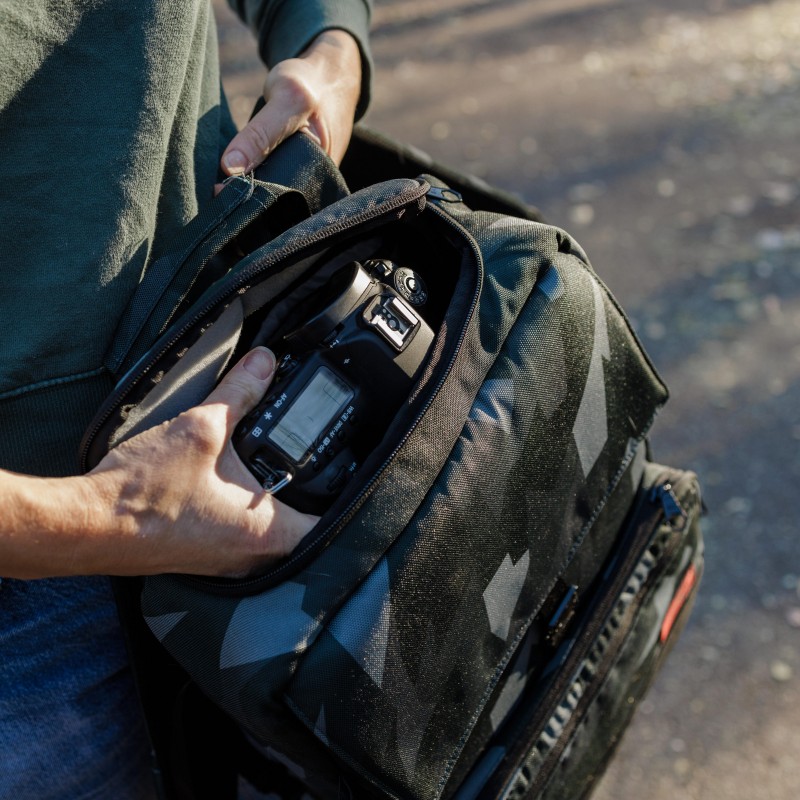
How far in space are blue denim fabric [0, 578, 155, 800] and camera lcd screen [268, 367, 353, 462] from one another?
1.06 ft

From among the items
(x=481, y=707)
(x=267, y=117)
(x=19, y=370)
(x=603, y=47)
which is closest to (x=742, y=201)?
(x=603, y=47)

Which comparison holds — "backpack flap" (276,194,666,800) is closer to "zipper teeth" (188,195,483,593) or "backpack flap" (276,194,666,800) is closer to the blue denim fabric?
"zipper teeth" (188,195,483,593)

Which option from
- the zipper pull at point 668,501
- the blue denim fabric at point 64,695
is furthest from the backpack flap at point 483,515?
the blue denim fabric at point 64,695

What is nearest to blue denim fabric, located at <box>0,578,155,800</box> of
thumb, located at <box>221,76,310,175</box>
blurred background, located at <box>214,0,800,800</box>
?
thumb, located at <box>221,76,310,175</box>

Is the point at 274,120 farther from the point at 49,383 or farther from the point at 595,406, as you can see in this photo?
the point at 595,406

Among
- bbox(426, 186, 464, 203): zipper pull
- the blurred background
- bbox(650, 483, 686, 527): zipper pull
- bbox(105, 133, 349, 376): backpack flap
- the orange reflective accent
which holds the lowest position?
the blurred background

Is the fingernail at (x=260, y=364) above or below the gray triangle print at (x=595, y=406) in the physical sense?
above

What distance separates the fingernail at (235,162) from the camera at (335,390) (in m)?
0.24

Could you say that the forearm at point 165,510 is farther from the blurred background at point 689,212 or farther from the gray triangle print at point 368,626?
the blurred background at point 689,212

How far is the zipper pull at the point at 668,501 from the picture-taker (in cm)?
137

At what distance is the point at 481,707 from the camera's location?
1.14 metres

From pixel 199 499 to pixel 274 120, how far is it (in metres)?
0.61

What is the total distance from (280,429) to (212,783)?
61cm

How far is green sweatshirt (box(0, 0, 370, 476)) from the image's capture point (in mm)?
1052
